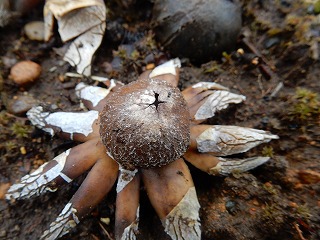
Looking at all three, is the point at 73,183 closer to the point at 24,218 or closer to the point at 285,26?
the point at 24,218

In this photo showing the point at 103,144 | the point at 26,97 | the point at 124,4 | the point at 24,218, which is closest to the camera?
the point at 103,144

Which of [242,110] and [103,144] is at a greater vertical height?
[103,144]

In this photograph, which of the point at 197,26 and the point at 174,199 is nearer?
the point at 174,199

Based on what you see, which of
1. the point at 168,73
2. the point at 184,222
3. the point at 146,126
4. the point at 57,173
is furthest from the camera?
the point at 168,73

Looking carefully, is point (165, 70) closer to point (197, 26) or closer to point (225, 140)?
point (197, 26)

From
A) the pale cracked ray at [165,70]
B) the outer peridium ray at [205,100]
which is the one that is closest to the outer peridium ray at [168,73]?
the pale cracked ray at [165,70]

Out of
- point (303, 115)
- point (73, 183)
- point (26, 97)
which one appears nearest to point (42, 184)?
point (73, 183)

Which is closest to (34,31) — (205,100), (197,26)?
(197,26)
